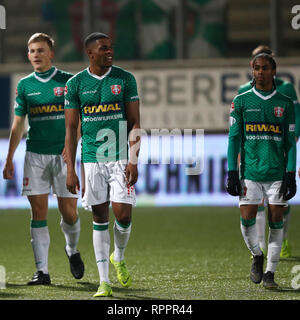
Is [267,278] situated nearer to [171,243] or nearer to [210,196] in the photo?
[171,243]

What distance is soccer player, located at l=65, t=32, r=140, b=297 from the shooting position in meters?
6.35

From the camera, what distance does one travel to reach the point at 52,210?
15055 millimetres

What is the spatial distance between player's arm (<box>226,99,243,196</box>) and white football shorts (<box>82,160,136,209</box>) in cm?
83

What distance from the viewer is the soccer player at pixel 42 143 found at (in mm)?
7289

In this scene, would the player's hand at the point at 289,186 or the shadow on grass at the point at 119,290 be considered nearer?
the shadow on grass at the point at 119,290

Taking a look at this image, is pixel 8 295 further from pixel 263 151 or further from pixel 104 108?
pixel 263 151

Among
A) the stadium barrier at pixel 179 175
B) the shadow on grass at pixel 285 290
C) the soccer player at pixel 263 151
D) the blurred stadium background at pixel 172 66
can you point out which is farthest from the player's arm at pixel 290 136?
the stadium barrier at pixel 179 175

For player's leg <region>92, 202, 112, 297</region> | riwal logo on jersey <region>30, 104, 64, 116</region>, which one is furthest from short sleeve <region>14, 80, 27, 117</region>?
player's leg <region>92, 202, 112, 297</region>

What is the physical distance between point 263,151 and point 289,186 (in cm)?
35

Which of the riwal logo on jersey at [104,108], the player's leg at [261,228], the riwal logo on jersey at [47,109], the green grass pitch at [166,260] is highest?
the riwal logo on jersey at [47,109]

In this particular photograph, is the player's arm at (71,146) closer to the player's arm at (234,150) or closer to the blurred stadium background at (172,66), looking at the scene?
the player's arm at (234,150)

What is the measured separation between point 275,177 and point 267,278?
0.79 metres
